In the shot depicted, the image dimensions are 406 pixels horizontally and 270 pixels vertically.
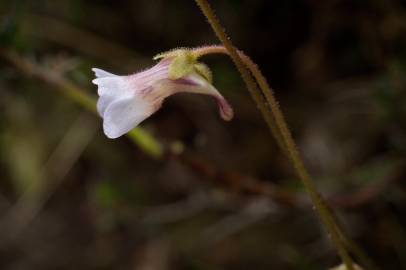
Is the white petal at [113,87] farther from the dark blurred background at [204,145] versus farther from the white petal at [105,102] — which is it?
the dark blurred background at [204,145]

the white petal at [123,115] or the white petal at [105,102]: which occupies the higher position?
the white petal at [105,102]

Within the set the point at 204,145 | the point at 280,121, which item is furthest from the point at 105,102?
the point at 204,145

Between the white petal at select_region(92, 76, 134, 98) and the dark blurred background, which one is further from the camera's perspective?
the dark blurred background

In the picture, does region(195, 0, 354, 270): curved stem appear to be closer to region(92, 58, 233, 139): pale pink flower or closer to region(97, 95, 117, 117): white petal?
region(92, 58, 233, 139): pale pink flower

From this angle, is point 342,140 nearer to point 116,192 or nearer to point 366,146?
point 366,146

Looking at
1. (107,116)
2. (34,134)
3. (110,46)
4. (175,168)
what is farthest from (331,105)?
(107,116)

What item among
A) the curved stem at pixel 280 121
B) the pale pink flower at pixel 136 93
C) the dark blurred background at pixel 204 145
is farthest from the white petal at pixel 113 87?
Result: the dark blurred background at pixel 204 145

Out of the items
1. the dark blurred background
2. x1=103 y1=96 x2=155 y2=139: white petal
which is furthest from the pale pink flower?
the dark blurred background
